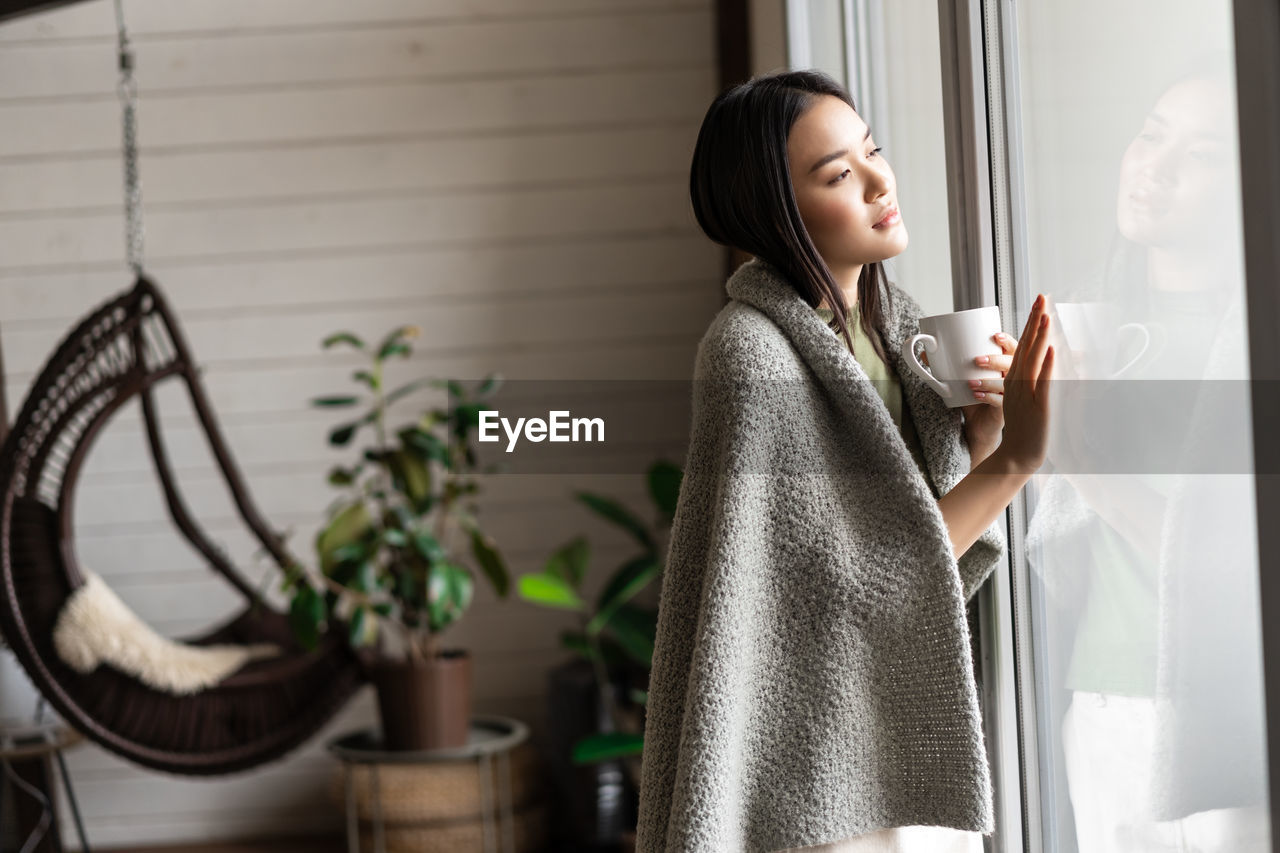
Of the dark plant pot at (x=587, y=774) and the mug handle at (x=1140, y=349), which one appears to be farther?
the dark plant pot at (x=587, y=774)

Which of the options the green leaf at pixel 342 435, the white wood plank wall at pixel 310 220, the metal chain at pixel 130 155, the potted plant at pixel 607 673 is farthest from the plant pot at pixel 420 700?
the metal chain at pixel 130 155

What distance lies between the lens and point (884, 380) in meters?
1.00

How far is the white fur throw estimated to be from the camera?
224 cm

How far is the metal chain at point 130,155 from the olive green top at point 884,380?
5.97 feet

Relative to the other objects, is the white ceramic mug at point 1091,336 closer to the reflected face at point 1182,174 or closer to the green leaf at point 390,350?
the reflected face at point 1182,174

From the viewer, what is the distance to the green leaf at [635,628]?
7.68ft

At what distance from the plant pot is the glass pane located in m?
1.47

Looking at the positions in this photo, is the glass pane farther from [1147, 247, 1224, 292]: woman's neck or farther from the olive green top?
the olive green top

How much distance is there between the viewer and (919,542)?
2.87 feet

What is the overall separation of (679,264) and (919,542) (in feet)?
6.98

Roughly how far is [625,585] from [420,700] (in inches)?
17.7

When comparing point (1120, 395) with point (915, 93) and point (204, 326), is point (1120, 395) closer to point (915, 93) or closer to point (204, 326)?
point (915, 93)

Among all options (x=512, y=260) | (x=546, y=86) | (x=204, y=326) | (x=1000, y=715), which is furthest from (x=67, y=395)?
(x=1000, y=715)

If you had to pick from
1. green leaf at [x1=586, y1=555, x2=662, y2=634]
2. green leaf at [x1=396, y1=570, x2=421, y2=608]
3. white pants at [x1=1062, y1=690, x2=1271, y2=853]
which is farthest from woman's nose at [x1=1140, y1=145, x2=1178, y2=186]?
green leaf at [x1=396, y1=570, x2=421, y2=608]
